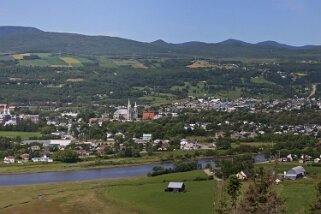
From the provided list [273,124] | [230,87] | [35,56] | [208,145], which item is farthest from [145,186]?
[35,56]

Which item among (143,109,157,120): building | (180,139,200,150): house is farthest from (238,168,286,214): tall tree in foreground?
(143,109,157,120): building

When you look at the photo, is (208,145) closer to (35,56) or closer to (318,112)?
(318,112)

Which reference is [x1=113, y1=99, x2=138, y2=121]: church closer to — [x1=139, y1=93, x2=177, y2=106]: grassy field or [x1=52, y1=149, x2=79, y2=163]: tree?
[x1=139, y1=93, x2=177, y2=106]: grassy field

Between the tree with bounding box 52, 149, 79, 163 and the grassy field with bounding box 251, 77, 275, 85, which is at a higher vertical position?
the tree with bounding box 52, 149, 79, 163

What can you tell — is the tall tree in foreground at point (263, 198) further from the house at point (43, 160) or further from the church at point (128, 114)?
the church at point (128, 114)

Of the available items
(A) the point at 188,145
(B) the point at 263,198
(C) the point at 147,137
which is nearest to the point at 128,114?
(C) the point at 147,137

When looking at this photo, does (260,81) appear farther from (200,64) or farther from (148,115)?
(148,115)

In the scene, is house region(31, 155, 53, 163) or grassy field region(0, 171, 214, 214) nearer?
grassy field region(0, 171, 214, 214)
